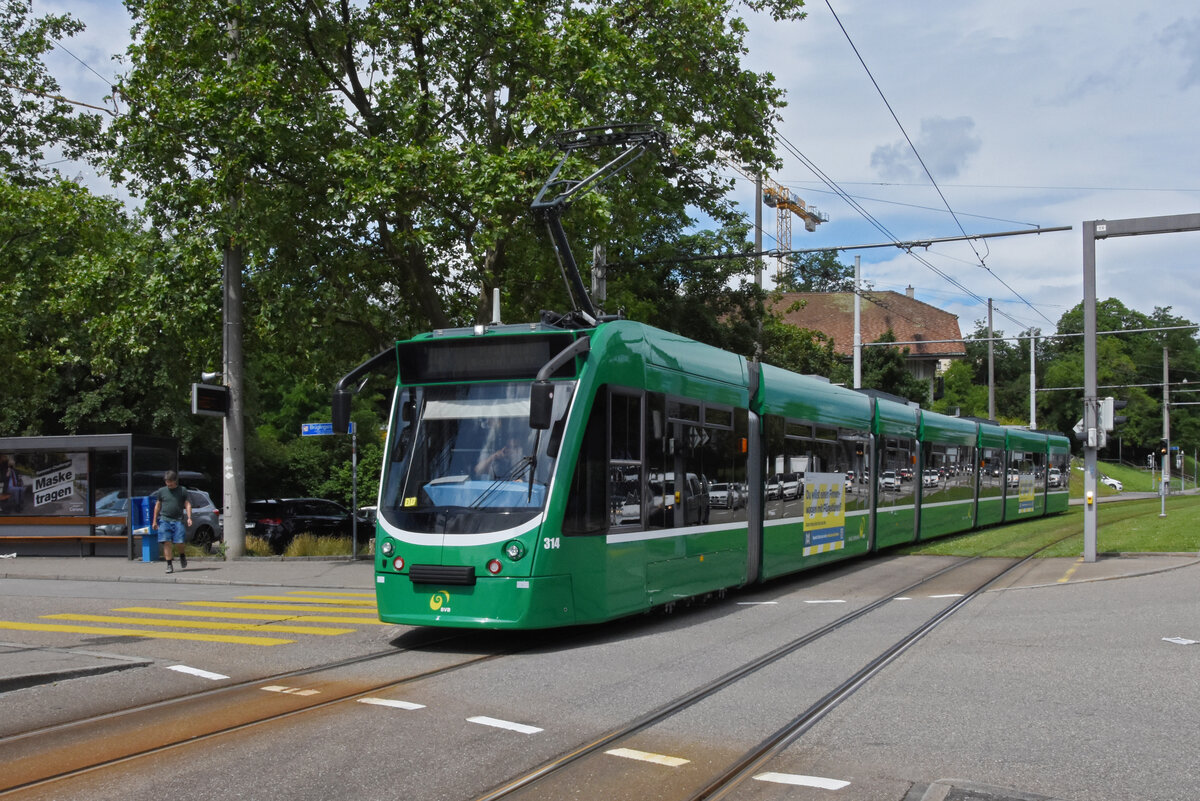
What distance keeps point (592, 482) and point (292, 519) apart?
21930mm

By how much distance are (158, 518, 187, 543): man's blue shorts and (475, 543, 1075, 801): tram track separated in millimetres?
11943

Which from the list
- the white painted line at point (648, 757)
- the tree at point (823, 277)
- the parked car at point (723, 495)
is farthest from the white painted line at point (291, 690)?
the tree at point (823, 277)

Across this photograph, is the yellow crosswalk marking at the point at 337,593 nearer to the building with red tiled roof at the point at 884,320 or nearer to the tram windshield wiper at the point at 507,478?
the tram windshield wiper at the point at 507,478

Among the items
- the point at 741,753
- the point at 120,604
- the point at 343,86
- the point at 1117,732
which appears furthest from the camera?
the point at 343,86

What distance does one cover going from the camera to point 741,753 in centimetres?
667

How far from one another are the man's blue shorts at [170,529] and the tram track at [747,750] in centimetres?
1194

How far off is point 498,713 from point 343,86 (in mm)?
15337

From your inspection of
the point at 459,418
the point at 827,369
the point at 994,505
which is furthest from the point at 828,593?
the point at 827,369

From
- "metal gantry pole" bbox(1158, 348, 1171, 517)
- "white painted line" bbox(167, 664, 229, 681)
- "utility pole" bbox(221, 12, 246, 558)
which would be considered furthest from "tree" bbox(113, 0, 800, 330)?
"metal gantry pole" bbox(1158, 348, 1171, 517)

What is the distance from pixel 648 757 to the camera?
6.54 m

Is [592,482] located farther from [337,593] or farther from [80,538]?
[80,538]

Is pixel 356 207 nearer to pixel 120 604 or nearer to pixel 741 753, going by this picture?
pixel 120 604

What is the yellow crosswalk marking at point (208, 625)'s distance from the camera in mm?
11891

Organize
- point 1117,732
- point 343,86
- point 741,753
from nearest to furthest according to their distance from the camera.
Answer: point 741,753 < point 1117,732 < point 343,86
